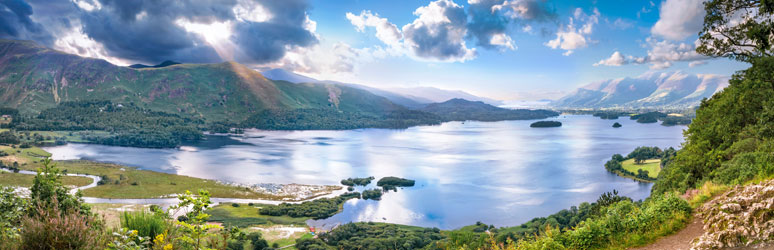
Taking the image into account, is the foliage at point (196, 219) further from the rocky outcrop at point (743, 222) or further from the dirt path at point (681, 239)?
the dirt path at point (681, 239)

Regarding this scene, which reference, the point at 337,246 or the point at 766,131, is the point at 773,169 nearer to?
the point at 766,131

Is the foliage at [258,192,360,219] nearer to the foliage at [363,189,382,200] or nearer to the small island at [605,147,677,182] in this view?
the foliage at [363,189,382,200]

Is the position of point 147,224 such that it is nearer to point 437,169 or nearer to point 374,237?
point 374,237

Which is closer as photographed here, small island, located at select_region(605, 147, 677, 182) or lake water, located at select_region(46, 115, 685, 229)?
lake water, located at select_region(46, 115, 685, 229)

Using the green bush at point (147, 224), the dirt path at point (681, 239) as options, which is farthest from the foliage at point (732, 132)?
the green bush at point (147, 224)

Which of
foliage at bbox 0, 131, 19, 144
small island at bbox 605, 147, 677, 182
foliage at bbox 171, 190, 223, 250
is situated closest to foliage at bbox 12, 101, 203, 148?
foliage at bbox 0, 131, 19, 144

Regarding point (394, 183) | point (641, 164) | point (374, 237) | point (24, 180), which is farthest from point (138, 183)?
point (641, 164)
